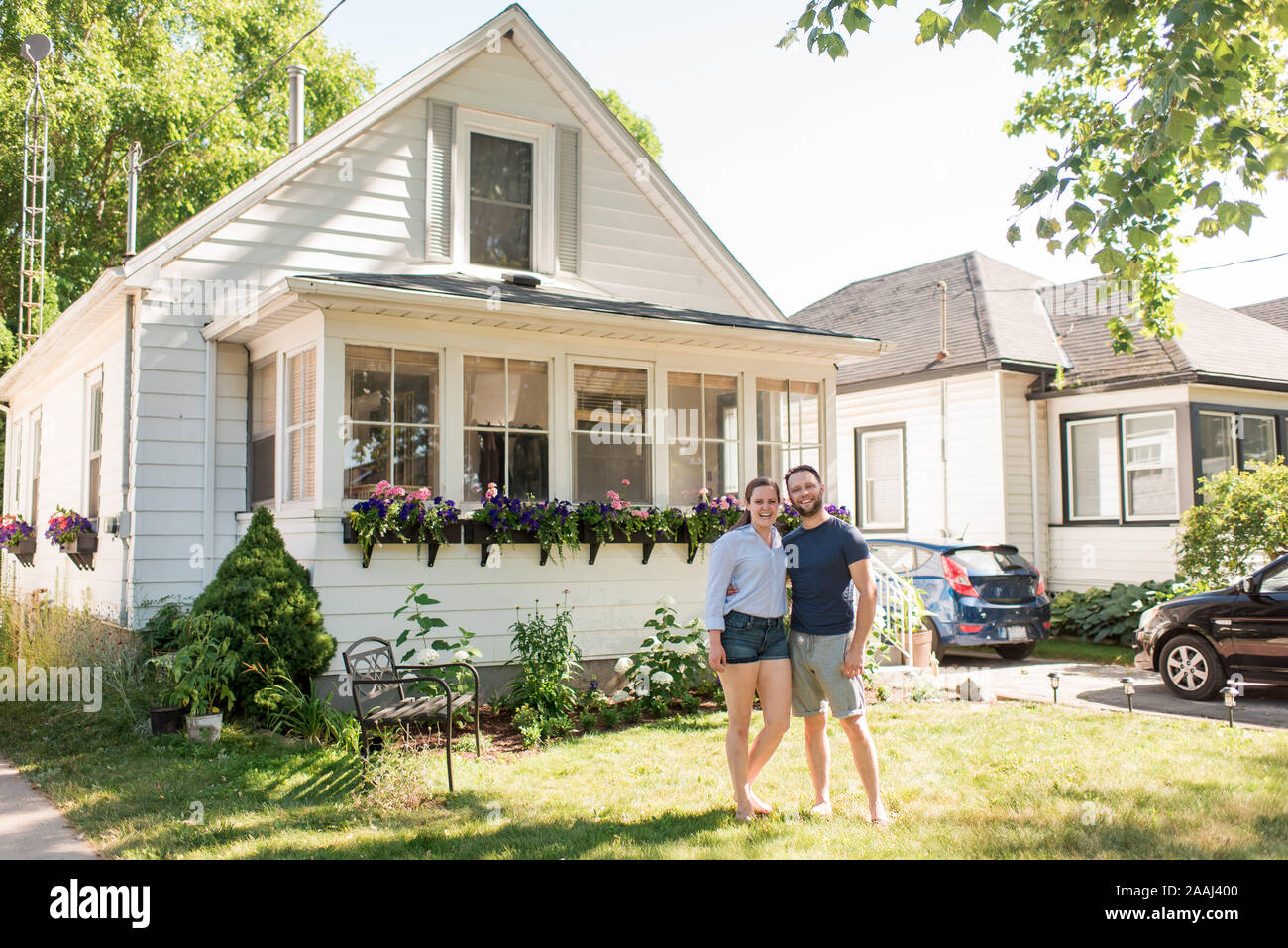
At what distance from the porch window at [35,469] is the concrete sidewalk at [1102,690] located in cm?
1289

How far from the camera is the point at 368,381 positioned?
28.5 feet

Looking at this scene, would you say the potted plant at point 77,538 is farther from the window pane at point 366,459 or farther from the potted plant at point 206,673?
the potted plant at point 206,673

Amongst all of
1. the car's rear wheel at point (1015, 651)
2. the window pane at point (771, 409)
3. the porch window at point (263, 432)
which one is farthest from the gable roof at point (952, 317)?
the porch window at point (263, 432)

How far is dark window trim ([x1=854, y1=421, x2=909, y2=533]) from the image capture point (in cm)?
1652

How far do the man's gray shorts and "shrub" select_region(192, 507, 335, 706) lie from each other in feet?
13.0

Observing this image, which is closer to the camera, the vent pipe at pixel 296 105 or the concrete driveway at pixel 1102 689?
the concrete driveway at pixel 1102 689

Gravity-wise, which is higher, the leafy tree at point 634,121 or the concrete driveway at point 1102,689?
the leafy tree at point 634,121

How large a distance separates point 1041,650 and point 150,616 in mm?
10354

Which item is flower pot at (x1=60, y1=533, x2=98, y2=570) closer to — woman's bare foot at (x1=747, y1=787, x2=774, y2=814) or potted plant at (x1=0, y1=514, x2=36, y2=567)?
potted plant at (x1=0, y1=514, x2=36, y2=567)

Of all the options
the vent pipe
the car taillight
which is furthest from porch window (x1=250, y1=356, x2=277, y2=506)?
the car taillight

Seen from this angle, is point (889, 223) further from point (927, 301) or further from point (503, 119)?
point (503, 119)

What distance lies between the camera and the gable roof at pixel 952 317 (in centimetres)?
1611

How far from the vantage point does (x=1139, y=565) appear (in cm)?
1439

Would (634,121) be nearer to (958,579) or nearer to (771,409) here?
(771,409)
